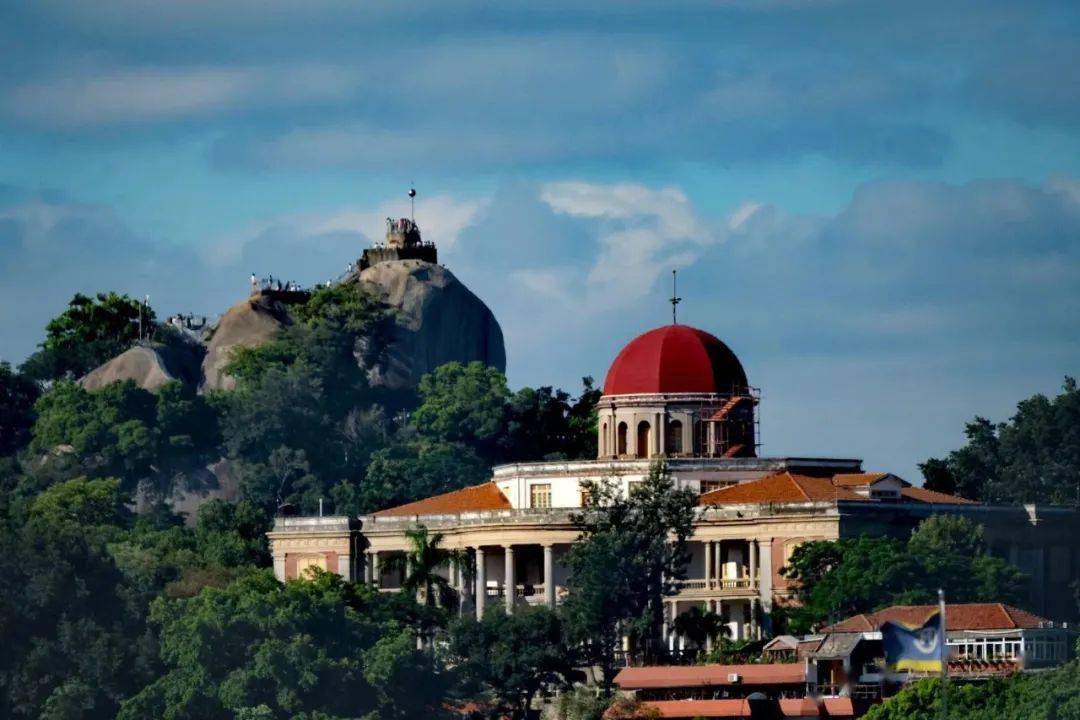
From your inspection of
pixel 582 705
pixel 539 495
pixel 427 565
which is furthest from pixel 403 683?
pixel 539 495

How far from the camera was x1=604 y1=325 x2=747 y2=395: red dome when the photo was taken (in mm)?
149000

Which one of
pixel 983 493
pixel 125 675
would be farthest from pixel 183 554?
pixel 983 493

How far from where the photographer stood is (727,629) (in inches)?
5399

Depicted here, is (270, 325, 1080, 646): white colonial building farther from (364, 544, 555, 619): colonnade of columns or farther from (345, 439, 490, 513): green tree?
(345, 439, 490, 513): green tree

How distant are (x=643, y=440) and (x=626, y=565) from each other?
15.6m

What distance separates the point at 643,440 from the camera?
490 ft

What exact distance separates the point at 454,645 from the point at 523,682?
303 cm

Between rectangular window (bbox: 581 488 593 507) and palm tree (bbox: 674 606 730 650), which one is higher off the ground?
rectangular window (bbox: 581 488 593 507)

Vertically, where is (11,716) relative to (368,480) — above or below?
below

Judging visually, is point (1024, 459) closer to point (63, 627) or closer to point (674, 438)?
point (674, 438)

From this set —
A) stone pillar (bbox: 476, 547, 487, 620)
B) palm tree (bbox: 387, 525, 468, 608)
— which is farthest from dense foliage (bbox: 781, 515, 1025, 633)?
palm tree (bbox: 387, 525, 468, 608)

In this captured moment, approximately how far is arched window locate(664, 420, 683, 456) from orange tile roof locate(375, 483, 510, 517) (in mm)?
6506

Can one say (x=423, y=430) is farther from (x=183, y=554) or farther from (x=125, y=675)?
(x=125, y=675)

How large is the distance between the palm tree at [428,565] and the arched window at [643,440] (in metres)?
7.56
